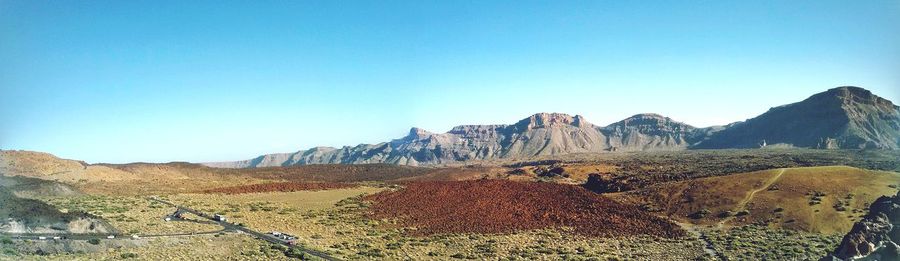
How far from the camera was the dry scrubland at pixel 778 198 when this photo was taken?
141 ft

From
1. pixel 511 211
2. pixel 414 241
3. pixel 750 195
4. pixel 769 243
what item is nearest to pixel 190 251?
pixel 414 241

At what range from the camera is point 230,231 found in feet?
130

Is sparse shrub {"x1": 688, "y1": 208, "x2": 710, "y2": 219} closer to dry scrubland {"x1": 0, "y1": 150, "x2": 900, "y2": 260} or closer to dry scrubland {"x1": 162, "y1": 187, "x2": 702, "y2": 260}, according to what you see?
dry scrubland {"x1": 0, "y1": 150, "x2": 900, "y2": 260}

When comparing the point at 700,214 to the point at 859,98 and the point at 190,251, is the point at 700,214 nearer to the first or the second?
the point at 190,251

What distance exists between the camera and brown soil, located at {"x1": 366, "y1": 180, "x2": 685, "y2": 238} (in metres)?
44.2

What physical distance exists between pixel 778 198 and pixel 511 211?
25043mm

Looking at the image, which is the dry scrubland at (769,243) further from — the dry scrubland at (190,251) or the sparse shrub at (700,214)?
the dry scrubland at (190,251)

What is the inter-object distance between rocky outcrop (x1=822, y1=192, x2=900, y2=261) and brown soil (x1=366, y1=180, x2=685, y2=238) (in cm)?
1798

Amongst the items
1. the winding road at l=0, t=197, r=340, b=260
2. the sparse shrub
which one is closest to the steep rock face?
the sparse shrub

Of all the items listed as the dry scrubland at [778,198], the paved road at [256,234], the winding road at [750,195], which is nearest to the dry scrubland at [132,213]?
the paved road at [256,234]

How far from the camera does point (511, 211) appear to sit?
166ft

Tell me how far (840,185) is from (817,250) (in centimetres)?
1917

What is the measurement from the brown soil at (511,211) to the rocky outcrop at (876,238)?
59.0 ft

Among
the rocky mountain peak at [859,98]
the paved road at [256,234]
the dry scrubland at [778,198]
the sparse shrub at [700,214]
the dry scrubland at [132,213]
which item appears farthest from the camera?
the rocky mountain peak at [859,98]
